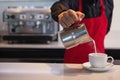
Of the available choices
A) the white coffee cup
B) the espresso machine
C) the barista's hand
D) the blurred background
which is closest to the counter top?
the white coffee cup

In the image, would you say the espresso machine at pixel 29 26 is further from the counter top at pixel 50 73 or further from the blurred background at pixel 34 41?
the counter top at pixel 50 73

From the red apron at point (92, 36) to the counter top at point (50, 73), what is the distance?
0.25 m

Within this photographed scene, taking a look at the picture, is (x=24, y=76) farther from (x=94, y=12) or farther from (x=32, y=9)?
(x=32, y=9)

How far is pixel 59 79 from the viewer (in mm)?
1041

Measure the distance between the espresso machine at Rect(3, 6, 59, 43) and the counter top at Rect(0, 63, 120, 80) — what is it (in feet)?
2.90

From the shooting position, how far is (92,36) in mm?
1552

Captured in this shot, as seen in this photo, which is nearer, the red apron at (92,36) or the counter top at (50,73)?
the counter top at (50,73)

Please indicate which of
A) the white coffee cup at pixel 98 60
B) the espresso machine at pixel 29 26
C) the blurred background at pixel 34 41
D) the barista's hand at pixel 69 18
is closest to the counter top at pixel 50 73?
the white coffee cup at pixel 98 60

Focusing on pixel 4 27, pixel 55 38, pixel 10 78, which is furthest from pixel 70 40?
pixel 4 27

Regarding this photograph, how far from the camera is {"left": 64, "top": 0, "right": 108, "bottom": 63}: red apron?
4.86 feet

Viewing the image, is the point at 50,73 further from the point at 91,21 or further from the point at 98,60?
the point at 91,21

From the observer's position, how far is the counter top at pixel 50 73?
3.49 ft

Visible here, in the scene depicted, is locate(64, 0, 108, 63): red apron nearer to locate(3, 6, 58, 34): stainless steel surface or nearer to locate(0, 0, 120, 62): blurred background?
locate(0, 0, 120, 62): blurred background

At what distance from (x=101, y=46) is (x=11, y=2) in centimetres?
133
